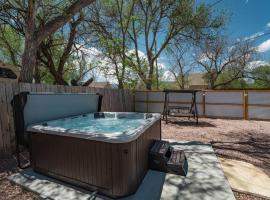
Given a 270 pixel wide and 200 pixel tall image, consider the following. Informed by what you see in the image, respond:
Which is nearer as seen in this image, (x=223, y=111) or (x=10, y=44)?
(x=223, y=111)

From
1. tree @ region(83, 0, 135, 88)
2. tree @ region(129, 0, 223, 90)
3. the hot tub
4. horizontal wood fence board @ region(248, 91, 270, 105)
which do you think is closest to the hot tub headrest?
the hot tub

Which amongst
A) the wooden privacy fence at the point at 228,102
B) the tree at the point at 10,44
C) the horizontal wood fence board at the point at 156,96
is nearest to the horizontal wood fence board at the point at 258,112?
the wooden privacy fence at the point at 228,102

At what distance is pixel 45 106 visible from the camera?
394 cm

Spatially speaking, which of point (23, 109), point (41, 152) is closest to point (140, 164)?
point (41, 152)

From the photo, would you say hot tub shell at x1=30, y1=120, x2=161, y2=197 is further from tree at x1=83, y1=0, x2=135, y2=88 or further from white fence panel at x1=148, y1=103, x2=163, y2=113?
white fence panel at x1=148, y1=103, x2=163, y2=113

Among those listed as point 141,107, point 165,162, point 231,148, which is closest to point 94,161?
point 165,162

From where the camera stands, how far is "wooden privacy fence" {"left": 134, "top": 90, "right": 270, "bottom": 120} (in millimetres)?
8609

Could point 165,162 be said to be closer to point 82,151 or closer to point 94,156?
point 94,156

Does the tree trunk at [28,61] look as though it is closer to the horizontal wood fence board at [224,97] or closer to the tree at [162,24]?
the tree at [162,24]

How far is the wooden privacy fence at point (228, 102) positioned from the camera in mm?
8609

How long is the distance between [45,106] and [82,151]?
1761mm

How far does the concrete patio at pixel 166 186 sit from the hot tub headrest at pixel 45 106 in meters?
0.94

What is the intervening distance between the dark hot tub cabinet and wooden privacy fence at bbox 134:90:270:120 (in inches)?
267

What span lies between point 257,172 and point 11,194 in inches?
151
